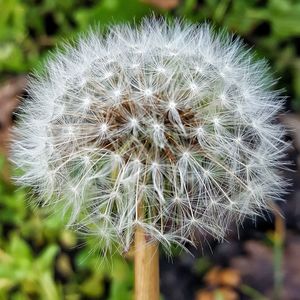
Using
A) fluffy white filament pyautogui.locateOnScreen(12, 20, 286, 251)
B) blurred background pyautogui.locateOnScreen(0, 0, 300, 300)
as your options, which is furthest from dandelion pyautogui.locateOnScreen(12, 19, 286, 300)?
blurred background pyautogui.locateOnScreen(0, 0, 300, 300)

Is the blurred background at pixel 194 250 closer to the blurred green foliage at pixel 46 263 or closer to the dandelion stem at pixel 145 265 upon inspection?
the blurred green foliage at pixel 46 263

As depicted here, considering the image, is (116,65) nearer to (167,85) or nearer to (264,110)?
(167,85)

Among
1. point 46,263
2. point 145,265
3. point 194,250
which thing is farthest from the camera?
point 194,250

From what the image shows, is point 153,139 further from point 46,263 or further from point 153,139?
point 46,263

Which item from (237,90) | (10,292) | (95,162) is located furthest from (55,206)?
(10,292)

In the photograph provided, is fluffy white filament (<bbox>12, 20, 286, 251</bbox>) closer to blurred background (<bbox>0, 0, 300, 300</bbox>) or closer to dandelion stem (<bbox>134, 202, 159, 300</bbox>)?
dandelion stem (<bbox>134, 202, 159, 300</bbox>)

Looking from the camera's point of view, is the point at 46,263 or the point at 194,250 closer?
the point at 46,263

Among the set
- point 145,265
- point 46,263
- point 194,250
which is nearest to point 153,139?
point 145,265
